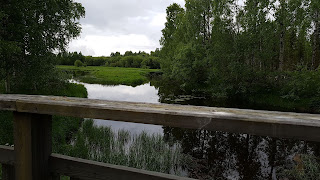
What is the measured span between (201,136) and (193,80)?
20670mm

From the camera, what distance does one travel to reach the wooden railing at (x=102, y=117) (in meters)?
1.20

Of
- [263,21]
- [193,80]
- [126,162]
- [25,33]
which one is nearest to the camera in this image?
[126,162]

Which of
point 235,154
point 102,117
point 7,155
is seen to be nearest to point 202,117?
point 102,117

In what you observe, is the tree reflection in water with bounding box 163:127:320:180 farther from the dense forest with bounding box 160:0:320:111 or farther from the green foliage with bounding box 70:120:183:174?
the dense forest with bounding box 160:0:320:111

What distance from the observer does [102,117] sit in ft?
4.82

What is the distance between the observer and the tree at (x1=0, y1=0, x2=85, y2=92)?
12383 millimetres

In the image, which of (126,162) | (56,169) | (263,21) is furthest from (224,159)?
(263,21)

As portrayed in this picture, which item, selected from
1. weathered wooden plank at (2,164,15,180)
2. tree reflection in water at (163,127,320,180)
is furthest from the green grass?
weathered wooden plank at (2,164,15,180)

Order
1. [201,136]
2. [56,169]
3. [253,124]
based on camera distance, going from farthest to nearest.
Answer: [201,136] < [56,169] < [253,124]

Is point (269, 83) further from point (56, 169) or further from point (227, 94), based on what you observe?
point (56, 169)

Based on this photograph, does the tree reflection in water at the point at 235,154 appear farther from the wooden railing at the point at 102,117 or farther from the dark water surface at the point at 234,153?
the wooden railing at the point at 102,117

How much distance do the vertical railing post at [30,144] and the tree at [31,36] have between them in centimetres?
1178

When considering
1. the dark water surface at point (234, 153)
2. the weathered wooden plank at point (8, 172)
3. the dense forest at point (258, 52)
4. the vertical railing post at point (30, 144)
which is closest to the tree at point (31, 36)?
the dark water surface at point (234, 153)

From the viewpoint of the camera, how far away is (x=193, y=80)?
31.2 metres
